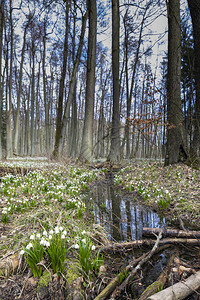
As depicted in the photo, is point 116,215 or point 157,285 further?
point 116,215

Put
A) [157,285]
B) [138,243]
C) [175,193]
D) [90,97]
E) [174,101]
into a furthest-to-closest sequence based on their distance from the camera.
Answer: [90,97] → [174,101] → [175,193] → [138,243] → [157,285]

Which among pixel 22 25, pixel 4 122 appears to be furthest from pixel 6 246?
pixel 22 25

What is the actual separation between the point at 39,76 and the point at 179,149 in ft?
64.5

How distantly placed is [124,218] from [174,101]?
6124mm

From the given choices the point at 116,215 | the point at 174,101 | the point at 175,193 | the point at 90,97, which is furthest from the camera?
the point at 90,97

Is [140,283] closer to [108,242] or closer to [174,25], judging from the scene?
[108,242]

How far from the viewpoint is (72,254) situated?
2293mm

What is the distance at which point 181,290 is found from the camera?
1.42m

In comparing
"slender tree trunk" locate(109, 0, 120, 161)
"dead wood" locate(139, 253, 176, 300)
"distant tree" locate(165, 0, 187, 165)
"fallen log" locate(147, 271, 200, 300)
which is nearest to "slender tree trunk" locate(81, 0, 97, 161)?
"slender tree trunk" locate(109, 0, 120, 161)

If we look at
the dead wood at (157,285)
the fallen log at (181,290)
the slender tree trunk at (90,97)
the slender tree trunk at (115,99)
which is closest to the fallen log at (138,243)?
the dead wood at (157,285)

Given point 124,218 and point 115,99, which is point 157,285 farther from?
point 115,99

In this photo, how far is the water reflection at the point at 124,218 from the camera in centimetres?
299

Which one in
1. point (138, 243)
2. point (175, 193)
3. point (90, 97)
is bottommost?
point (138, 243)

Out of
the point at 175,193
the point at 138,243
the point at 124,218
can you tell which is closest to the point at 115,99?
the point at 175,193
